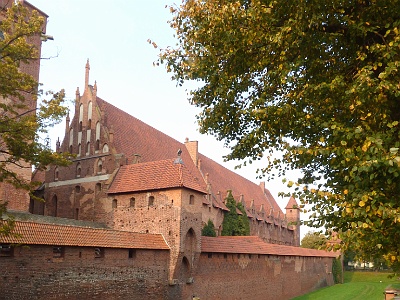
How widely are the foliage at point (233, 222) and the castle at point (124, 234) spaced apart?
36.1 inches

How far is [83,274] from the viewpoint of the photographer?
1784 cm

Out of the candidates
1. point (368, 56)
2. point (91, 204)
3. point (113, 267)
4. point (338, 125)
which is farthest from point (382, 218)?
point (91, 204)

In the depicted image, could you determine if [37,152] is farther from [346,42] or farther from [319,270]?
[319,270]

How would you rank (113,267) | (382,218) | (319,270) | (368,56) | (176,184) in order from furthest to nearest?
(319,270) → (176,184) → (113,267) → (368,56) → (382,218)

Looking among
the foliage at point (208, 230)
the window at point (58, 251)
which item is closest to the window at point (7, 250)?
the window at point (58, 251)

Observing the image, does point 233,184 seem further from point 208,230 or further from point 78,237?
point 78,237

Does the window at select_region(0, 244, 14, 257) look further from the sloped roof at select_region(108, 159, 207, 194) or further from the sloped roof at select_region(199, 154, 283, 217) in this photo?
the sloped roof at select_region(199, 154, 283, 217)

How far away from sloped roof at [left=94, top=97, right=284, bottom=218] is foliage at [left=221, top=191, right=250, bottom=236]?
0.82 meters

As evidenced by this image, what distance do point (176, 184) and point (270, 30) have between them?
1329 cm

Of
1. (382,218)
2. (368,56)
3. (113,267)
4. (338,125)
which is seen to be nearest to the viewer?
(382,218)

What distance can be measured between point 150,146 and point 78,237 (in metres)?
17.2

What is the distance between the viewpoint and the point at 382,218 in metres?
8.17

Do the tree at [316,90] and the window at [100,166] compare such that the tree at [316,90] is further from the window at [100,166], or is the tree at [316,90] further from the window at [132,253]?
the window at [100,166]

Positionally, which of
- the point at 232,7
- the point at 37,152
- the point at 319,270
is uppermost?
the point at 232,7
